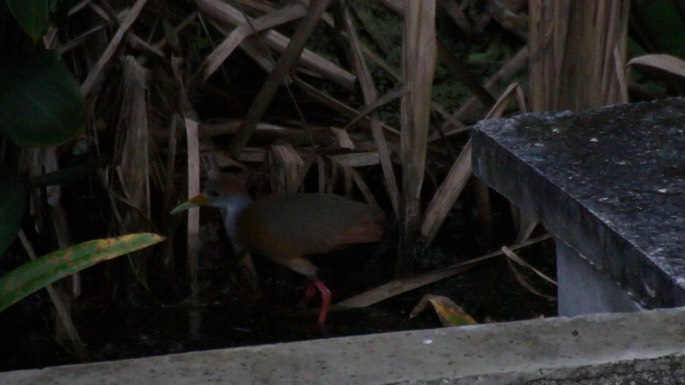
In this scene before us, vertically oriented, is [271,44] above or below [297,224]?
above

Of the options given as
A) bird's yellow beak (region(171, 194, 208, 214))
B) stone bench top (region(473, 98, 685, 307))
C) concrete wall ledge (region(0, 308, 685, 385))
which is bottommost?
bird's yellow beak (region(171, 194, 208, 214))

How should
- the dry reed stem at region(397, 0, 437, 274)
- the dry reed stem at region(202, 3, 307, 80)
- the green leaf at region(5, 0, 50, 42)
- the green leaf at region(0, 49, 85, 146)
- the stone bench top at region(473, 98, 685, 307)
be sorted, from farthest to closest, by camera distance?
the dry reed stem at region(202, 3, 307, 80) < the dry reed stem at region(397, 0, 437, 274) < the green leaf at region(0, 49, 85, 146) < the green leaf at region(5, 0, 50, 42) < the stone bench top at region(473, 98, 685, 307)

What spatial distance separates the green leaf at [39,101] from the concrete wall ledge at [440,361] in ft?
7.17

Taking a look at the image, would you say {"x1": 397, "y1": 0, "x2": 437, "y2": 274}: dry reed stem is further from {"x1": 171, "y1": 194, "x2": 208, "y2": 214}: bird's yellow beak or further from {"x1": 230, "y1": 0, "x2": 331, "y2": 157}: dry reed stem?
{"x1": 171, "y1": 194, "x2": 208, "y2": 214}: bird's yellow beak

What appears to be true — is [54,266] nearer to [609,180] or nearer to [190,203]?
[609,180]

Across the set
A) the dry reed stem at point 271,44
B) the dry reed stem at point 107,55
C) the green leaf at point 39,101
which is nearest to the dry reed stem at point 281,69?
the dry reed stem at point 271,44

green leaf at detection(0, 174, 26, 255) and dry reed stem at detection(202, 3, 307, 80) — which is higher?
dry reed stem at detection(202, 3, 307, 80)

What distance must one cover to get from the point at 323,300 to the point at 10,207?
4.25 feet

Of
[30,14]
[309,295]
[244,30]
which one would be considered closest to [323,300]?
[309,295]

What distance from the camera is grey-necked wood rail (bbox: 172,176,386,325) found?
4398 millimetres

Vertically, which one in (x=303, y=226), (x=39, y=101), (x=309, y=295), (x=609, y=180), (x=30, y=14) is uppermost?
(x=30, y=14)

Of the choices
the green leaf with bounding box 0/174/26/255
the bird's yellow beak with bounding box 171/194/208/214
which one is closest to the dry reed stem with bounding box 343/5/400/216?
the bird's yellow beak with bounding box 171/194/208/214

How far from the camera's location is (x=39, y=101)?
12.4 ft

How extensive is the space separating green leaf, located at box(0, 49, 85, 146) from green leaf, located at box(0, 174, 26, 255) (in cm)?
26
